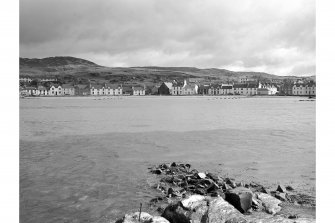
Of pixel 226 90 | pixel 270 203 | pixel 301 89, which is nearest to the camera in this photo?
pixel 270 203

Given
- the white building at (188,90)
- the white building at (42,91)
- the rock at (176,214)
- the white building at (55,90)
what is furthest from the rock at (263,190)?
the white building at (55,90)

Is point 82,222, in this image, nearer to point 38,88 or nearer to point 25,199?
point 25,199

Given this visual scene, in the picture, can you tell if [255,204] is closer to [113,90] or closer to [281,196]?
[281,196]

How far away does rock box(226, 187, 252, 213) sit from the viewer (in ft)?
23.8

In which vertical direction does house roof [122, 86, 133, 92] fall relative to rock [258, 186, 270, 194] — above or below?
above

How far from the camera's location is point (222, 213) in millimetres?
6625

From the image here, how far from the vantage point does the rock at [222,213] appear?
643cm

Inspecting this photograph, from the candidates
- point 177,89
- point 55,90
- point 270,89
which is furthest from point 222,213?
point 55,90

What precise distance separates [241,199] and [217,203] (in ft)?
2.15

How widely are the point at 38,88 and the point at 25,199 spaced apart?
143 m

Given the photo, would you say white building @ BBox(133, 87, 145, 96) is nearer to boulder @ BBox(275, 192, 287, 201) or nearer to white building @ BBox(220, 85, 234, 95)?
white building @ BBox(220, 85, 234, 95)

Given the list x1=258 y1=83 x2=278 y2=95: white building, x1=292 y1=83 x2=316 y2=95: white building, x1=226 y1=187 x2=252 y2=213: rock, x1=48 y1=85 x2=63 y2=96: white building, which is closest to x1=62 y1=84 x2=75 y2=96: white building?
x1=48 y1=85 x2=63 y2=96: white building
